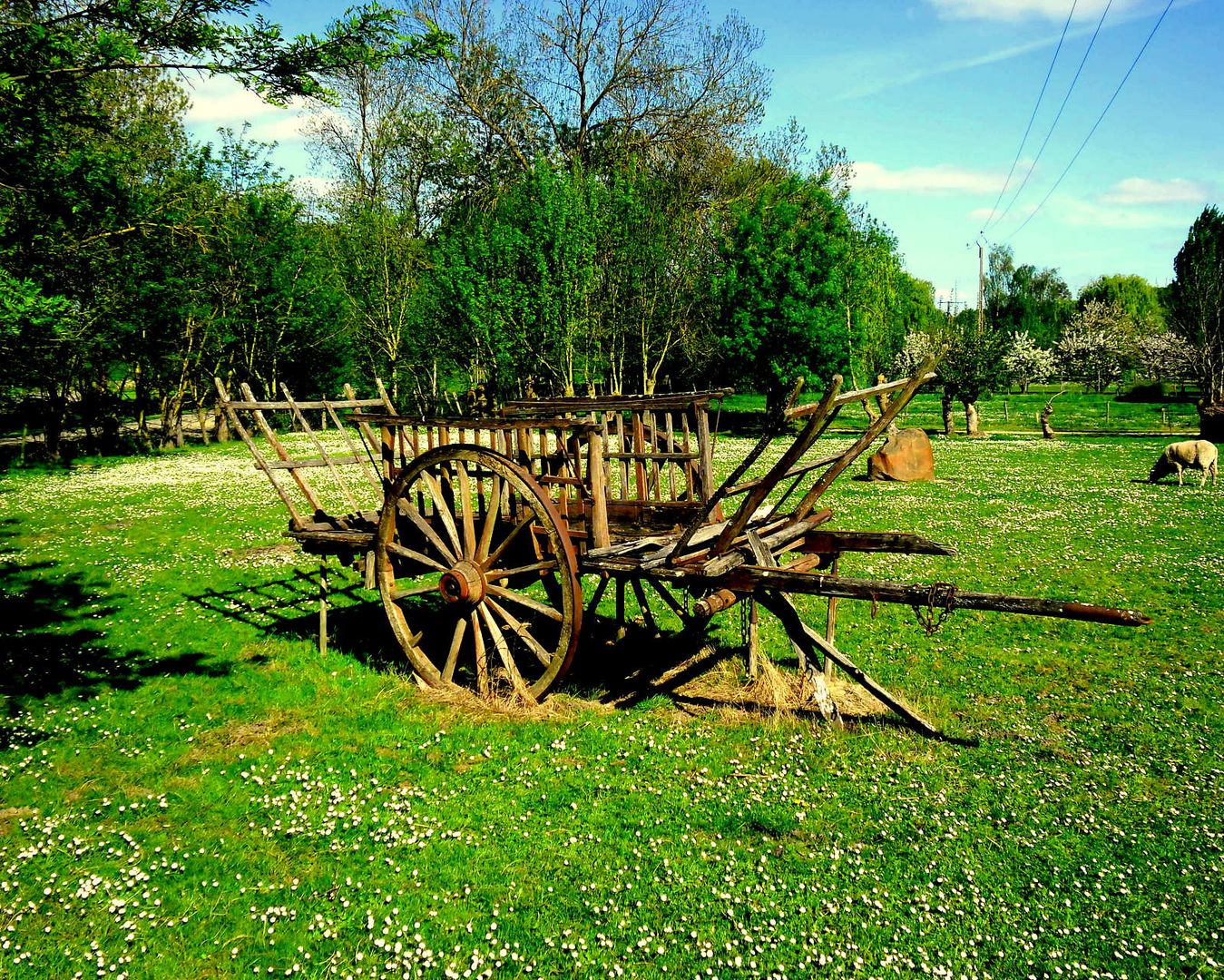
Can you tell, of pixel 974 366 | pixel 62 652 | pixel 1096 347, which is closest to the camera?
pixel 62 652

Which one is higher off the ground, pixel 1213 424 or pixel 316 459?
pixel 316 459

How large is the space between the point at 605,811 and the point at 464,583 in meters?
2.77

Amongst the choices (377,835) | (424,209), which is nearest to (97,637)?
(377,835)

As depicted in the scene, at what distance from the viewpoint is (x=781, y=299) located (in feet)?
135

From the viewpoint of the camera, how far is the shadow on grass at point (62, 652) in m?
9.29

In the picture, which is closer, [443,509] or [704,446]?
Result: [704,446]

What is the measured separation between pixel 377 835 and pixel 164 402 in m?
40.0

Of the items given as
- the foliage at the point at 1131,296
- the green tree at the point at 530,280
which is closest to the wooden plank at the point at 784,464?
the green tree at the point at 530,280

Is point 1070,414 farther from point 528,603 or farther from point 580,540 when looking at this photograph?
point 528,603

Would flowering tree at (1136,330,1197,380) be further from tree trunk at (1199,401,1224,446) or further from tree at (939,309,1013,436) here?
tree trunk at (1199,401,1224,446)

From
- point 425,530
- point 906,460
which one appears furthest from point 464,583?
point 906,460

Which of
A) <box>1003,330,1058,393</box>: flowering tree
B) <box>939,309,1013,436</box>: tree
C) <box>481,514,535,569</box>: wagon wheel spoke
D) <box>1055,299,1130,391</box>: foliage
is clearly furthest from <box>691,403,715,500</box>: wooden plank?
<box>1055,299,1130,391</box>: foliage

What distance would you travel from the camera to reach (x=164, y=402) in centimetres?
3972

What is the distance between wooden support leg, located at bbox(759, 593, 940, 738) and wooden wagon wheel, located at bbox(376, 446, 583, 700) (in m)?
1.85
